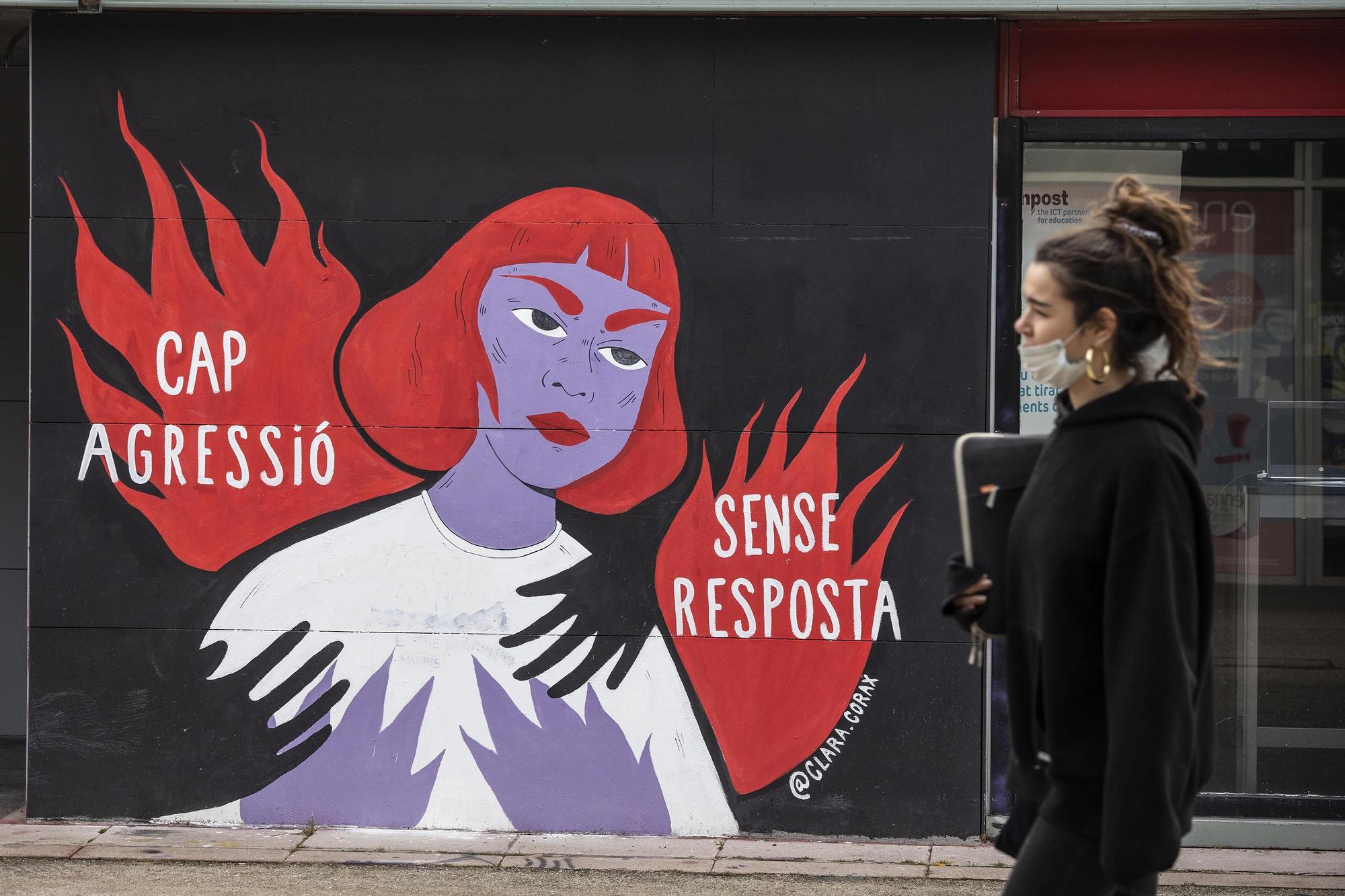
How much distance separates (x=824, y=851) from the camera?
5.15 metres

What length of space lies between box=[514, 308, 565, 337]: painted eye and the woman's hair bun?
9.35 ft

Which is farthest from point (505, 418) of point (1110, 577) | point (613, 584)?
point (1110, 577)

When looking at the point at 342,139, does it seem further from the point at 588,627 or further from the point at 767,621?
the point at 767,621

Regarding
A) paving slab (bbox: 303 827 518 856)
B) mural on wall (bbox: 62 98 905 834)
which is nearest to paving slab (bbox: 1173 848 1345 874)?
mural on wall (bbox: 62 98 905 834)

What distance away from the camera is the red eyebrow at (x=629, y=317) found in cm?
521

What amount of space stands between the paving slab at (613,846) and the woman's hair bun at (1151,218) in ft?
10.4

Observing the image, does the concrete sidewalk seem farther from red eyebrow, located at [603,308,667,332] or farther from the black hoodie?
the black hoodie

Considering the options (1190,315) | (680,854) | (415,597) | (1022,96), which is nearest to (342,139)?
(415,597)

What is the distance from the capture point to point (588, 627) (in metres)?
5.27

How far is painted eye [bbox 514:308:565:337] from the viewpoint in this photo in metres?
5.23

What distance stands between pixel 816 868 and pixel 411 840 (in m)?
1.53

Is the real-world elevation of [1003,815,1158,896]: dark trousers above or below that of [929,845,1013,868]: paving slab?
above

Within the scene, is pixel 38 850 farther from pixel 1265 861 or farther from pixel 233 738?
pixel 1265 861

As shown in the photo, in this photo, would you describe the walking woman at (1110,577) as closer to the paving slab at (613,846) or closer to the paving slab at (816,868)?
the paving slab at (816,868)
